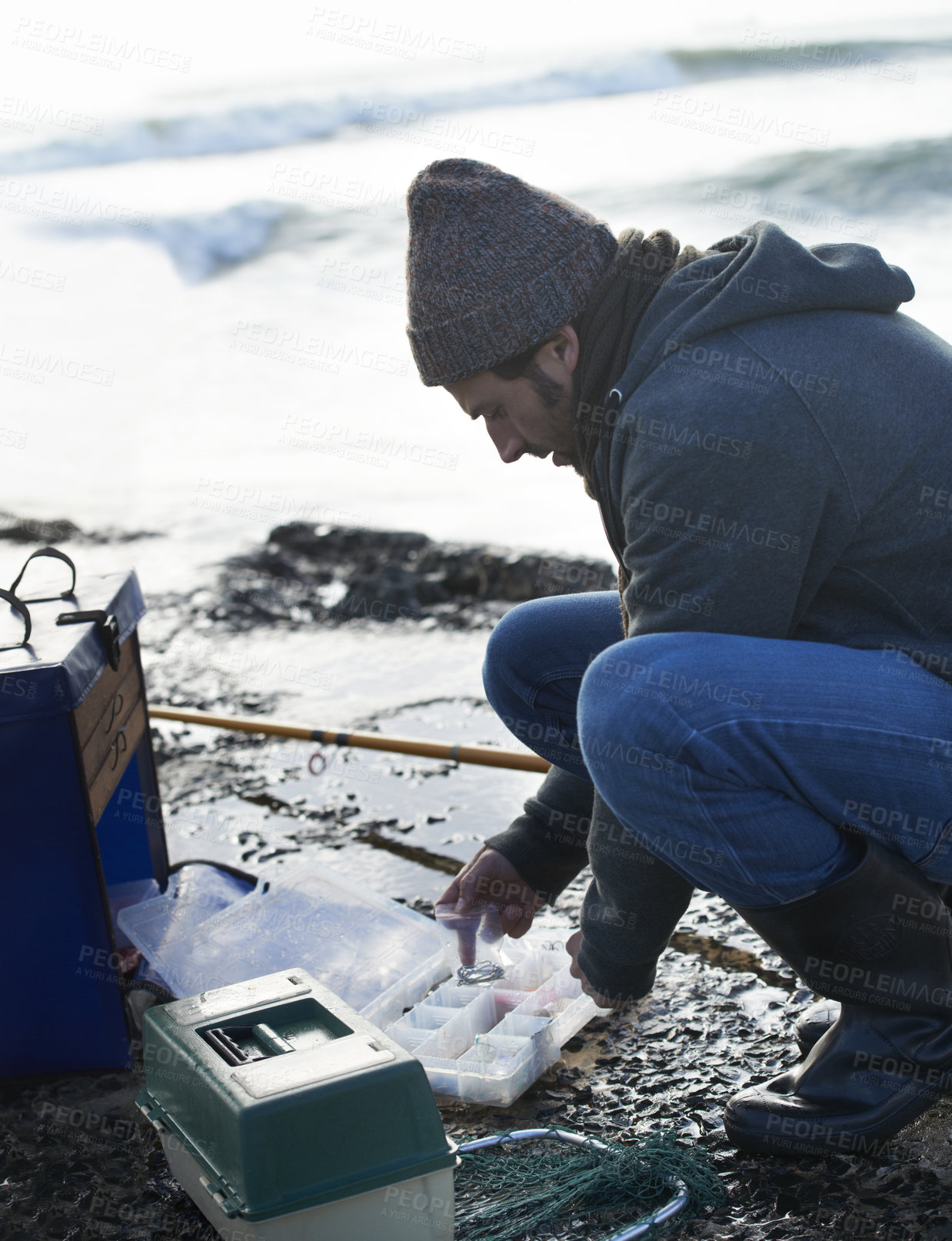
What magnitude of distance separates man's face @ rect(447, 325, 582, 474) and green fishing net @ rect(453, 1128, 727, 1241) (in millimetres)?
1040

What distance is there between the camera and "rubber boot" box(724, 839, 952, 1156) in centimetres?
156

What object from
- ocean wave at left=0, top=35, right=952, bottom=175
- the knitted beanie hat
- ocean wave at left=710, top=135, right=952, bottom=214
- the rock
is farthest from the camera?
ocean wave at left=0, top=35, right=952, bottom=175

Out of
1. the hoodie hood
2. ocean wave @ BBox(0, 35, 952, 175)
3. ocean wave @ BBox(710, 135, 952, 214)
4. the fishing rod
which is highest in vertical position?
ocean wave @ BBox(0, 35, 952, 175)

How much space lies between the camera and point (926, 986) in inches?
63.1

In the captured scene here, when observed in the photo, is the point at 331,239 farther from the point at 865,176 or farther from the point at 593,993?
the point at 593,993

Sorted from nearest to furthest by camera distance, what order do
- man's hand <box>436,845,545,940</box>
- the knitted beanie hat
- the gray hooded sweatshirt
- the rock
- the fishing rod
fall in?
the gray hooded sweatshirt
the knitted beanie hat
man's hand <box>436,845,545,940</box>
the fishing rod
the rock

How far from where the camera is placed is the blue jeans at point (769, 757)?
1.56m

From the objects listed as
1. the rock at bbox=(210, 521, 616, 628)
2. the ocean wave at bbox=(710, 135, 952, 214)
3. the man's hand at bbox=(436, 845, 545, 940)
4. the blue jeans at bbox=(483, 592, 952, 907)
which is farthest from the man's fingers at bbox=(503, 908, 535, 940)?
the ocean wave at bbox=(710, 135, 952, 214)

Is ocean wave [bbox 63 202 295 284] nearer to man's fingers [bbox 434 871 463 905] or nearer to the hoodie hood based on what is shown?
man's fingers [bbox 434 871 463 905]

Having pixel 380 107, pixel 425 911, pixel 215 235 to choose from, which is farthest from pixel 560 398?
pixel 380 107

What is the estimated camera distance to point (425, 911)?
8.43 ft

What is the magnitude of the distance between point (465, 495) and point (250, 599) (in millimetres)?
1866

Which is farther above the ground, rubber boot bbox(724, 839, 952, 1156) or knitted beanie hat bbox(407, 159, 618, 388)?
knitted beanie hat bbox(407, 159, 618, 388)

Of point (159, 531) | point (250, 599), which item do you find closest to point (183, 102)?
point (159, 531)
